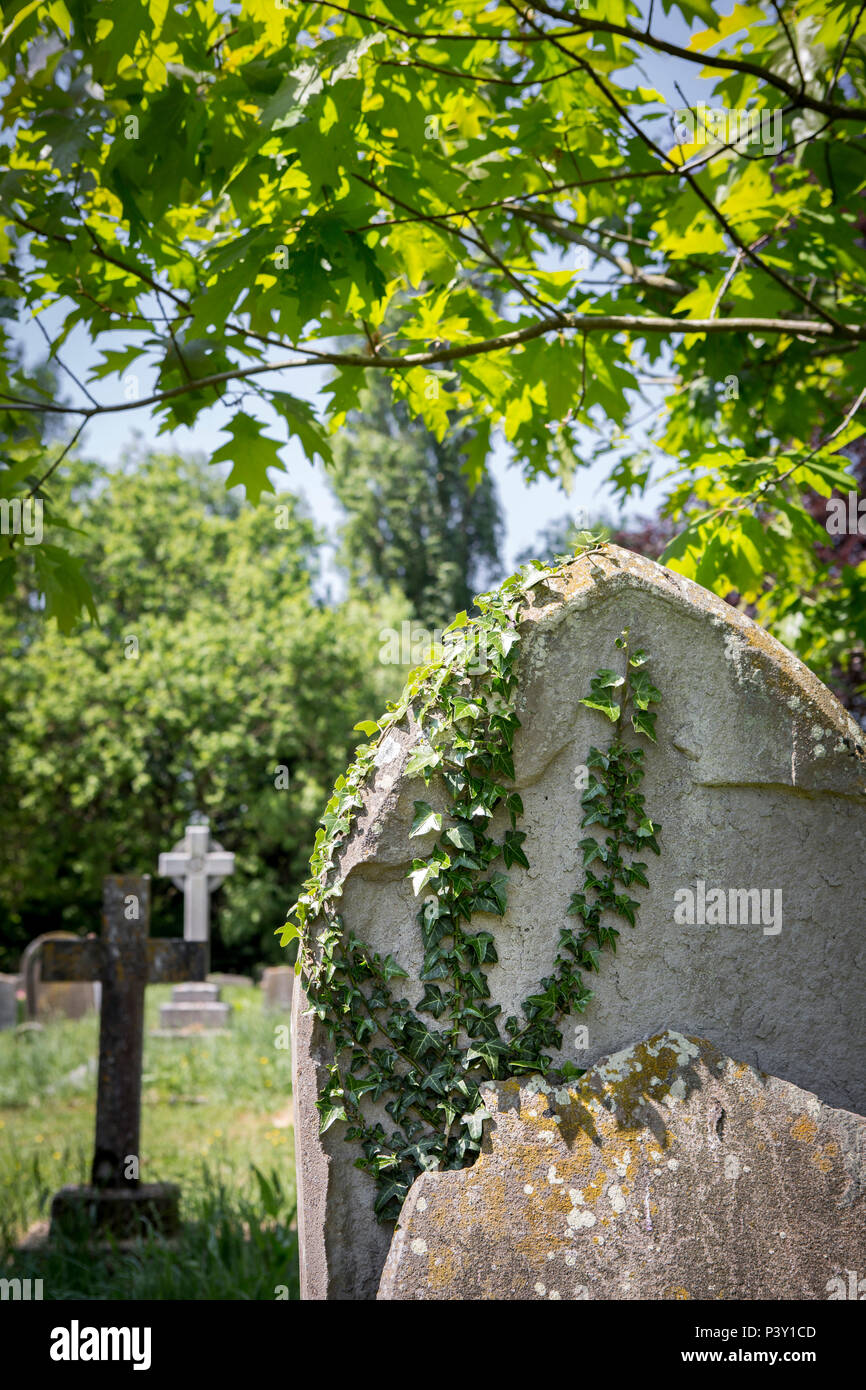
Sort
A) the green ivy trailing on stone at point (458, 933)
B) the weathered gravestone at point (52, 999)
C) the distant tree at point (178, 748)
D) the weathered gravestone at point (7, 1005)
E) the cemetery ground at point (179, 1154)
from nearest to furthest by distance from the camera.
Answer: the green ivy trailing on stone at point (458, 933), the cemetery ground at point (179, 1154), the weathered gravestone at point (7, 1005), the weathered gravestone at point (52, 999), the distant tree at point (178, 748)

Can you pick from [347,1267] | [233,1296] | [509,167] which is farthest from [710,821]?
[233,1296]

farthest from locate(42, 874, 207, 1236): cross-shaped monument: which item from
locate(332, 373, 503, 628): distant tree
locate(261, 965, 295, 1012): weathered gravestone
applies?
locate(332, 373, 503, 628): distant tree

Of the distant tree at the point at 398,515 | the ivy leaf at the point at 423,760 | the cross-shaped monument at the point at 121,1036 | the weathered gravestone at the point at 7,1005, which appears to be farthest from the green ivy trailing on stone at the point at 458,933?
the distant tree at the point at 398,515

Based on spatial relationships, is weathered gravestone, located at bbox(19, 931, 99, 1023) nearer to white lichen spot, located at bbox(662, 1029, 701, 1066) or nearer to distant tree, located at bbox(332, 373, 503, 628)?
white lichen spot, located at bbox(662, 1029, 701, 1066)

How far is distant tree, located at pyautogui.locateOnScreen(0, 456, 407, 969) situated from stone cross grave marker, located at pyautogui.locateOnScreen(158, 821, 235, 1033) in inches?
134

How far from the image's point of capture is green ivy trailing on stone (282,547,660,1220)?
2605 mm

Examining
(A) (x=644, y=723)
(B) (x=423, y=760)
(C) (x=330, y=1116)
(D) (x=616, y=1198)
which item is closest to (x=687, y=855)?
(A) (x=644, y=723)

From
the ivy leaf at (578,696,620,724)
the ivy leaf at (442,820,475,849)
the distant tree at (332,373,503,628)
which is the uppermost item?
the distant tree at (332,373,503,628)

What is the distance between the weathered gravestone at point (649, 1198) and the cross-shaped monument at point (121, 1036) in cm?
332

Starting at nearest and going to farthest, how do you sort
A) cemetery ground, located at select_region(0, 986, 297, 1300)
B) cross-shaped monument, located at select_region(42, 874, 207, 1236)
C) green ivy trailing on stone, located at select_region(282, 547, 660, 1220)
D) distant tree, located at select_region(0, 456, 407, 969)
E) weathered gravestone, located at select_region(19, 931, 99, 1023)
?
green ivy trailing on stone, located at select_region(282, 547, 660, 1220), cemetery ground, located at select_region(0, 986, 297, 1300), cross-shaped monument, located at select_region(42, 874, 207, 1236), weathered gravestone, located at select_region(19, 931, 99, 1023), distant tree, located at select_region(0, 456, 407, 969)

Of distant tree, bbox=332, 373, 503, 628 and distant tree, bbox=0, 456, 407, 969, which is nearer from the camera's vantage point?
distant tree, bbox=0, 456, 407, 969

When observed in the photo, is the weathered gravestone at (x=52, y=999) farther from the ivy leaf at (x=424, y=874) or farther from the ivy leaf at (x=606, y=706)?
the ivy leaf at (x=606, y=706)

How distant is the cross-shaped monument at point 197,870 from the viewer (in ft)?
40.7
